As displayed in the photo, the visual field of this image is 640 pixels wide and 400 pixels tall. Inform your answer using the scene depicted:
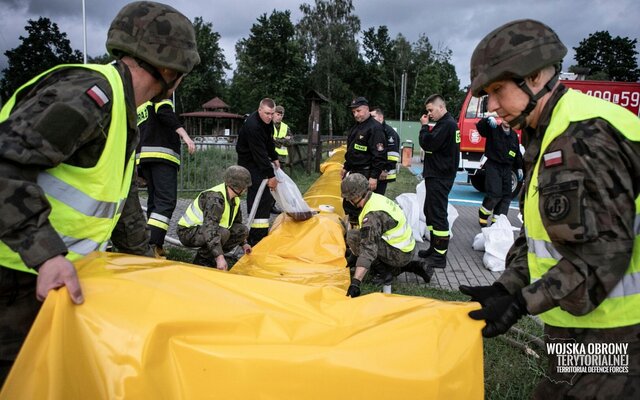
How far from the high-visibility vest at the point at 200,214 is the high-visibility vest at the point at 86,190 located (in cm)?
268

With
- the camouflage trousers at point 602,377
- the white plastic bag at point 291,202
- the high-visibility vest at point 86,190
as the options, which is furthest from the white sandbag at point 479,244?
the high-visibility vest at point 86,190

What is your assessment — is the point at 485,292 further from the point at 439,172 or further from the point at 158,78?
the point at 439,172

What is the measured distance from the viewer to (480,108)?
11.1 metres

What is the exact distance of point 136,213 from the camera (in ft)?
7.53

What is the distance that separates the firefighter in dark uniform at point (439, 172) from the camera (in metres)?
5.30

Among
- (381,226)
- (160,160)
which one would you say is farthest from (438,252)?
(160,160)

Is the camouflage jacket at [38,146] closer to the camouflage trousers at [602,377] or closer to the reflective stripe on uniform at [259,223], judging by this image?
the camouflage trousers at [602,377]

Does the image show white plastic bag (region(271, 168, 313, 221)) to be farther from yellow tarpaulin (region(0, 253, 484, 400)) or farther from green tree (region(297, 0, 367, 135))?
green tree (region(297, 0, 367, 135))

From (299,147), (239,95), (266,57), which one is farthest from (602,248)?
(239,95)

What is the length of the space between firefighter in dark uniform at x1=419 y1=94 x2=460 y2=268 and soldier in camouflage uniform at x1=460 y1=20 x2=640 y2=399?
365 centimetres

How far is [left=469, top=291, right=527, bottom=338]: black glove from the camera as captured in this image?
1.50 metres

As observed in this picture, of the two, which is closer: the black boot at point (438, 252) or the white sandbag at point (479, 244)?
the black boot at point (438, 252)

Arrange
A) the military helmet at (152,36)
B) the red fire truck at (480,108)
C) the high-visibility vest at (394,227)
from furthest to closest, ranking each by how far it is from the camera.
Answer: the red fire truck at (480,108) → the high-visibility vest at (394,227) → the military helmet at (152,36)

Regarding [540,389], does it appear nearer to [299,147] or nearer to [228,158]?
[228,158]
